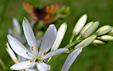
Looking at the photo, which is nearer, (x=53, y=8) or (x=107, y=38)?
(x=107, y=38)

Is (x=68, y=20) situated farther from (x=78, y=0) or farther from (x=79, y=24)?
(x=79, y=24)

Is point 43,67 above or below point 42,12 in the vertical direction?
below

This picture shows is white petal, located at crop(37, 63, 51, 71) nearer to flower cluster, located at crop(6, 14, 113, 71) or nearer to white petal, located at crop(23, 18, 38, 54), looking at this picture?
flower cluster, located at crop(6, 14, 113, 71)

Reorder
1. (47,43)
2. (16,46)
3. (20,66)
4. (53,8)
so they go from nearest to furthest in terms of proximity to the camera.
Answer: (20,66) → (16,46) → (47,43) → (53,8)

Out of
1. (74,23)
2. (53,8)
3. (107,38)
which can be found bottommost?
(107,38)

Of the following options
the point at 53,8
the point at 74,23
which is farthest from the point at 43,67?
the point at 74,23

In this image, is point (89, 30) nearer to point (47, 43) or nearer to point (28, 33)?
point (47, 43)

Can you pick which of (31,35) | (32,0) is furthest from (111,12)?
(31,35)
